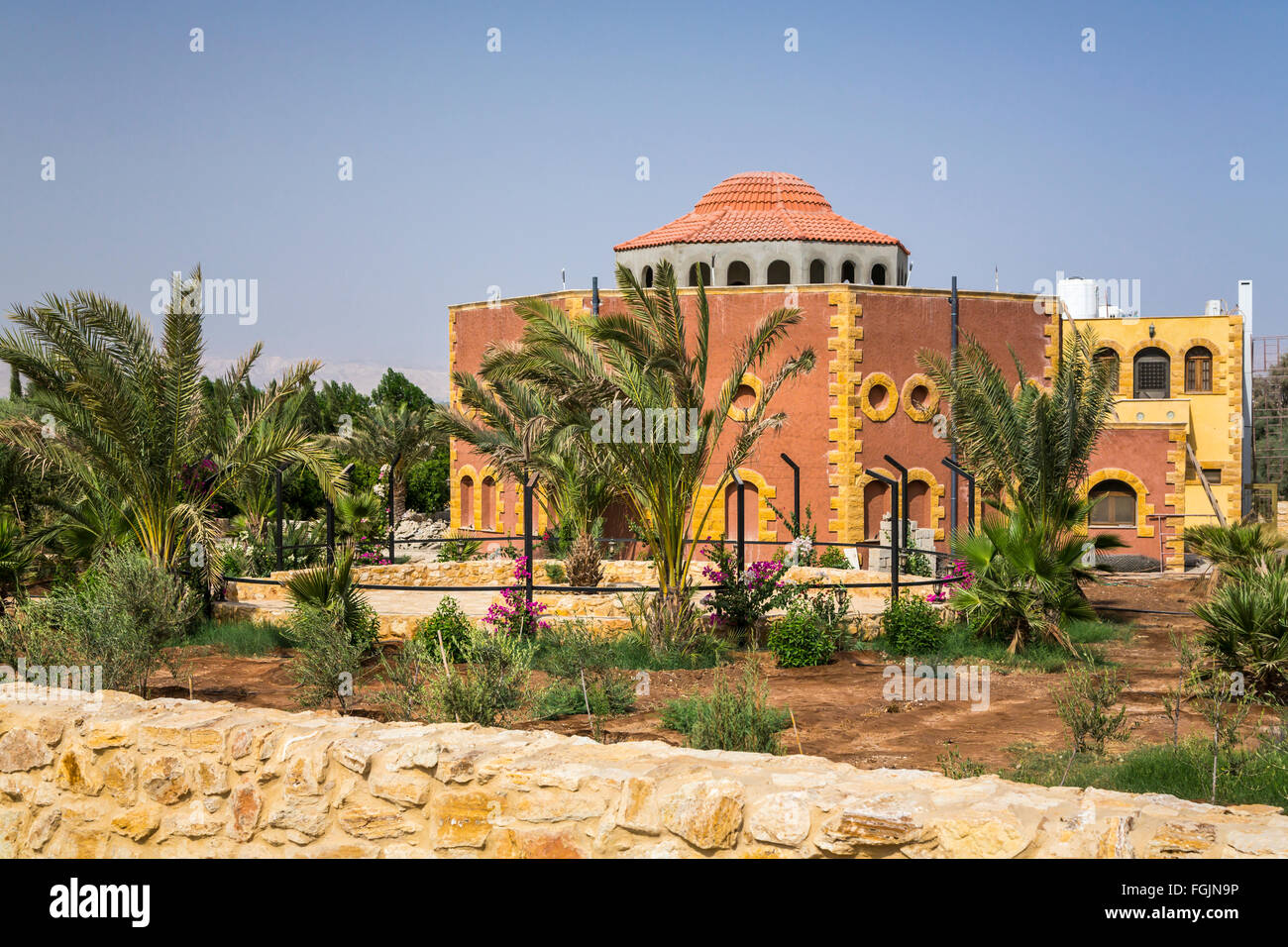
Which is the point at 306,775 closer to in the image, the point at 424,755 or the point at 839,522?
the point at 424,755

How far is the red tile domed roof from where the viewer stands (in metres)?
32.2

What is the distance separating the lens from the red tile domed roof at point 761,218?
3225 centimetres

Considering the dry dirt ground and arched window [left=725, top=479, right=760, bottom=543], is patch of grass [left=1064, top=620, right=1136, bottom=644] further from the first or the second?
arched window [left=725, top=479, right=760, bottom=543]

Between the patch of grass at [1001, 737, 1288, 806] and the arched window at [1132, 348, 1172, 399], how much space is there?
3208 cm

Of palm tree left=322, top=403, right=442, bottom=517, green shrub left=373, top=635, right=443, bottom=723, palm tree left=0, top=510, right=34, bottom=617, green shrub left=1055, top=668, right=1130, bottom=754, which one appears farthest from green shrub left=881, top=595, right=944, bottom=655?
palm tree left=322, top=403, right=442, bottom=517

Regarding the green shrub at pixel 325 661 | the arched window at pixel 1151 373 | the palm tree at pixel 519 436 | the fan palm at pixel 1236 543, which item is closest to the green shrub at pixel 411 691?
the green shrub at pixel 325 661

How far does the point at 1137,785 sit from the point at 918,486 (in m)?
20.4

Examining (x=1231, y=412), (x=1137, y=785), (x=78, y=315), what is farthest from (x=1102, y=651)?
(x=1231, y=412)

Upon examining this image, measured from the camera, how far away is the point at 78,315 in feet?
46.0

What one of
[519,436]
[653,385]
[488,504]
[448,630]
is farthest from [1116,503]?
[448,630]

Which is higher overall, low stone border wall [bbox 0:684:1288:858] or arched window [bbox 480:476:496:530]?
arched window [bbox 480:476:496:530]

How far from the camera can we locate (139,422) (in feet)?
46.9

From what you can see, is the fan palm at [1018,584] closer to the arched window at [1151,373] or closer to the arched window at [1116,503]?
the arched window at [1116,503]

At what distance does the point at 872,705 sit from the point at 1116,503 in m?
21.3
